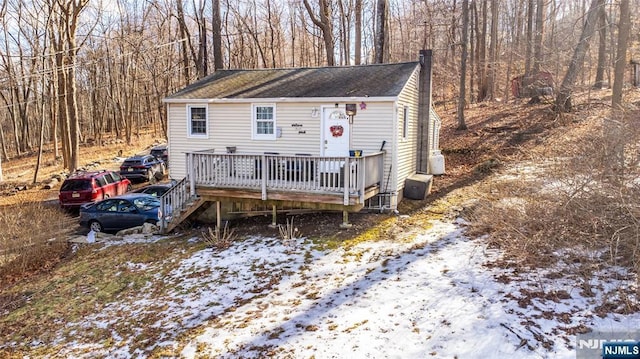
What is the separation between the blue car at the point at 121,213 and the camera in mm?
13797

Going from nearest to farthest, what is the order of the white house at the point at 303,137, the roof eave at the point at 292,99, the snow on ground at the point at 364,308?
1. the snow on ground at the point at 364,308
2. the white house at the point at 303,137
3. the roof eave at the point at 292,99

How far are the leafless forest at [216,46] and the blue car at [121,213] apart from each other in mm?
10770

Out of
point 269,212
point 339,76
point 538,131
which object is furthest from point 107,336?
point 538,131

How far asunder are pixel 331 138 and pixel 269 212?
2844 millimetres

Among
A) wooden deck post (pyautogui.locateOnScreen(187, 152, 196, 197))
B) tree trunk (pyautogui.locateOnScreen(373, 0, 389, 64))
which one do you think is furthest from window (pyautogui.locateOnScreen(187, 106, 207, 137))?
tree trunk (pyautogui.locateOnScreen(373, 0, 389, 64))

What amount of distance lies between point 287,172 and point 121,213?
6405 mm

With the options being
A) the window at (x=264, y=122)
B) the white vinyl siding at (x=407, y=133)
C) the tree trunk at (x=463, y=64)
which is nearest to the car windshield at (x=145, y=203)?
the window at (x=264, y=122)

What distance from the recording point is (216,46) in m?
24.1

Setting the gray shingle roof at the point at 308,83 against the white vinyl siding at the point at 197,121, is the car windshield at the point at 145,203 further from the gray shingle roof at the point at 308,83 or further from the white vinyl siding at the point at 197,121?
the gray shingle roof at the point at 308,83

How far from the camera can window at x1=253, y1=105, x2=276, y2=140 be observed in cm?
1326

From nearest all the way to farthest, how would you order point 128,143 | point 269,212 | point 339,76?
point 269,212 → point 339,76 → point 128,143

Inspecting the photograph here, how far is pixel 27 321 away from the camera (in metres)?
8.30

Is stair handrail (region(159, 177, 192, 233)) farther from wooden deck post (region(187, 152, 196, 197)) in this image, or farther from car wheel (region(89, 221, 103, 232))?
car wheel (region(89, 221, 103, 232))

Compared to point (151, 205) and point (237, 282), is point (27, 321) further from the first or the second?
point (151, 205)
